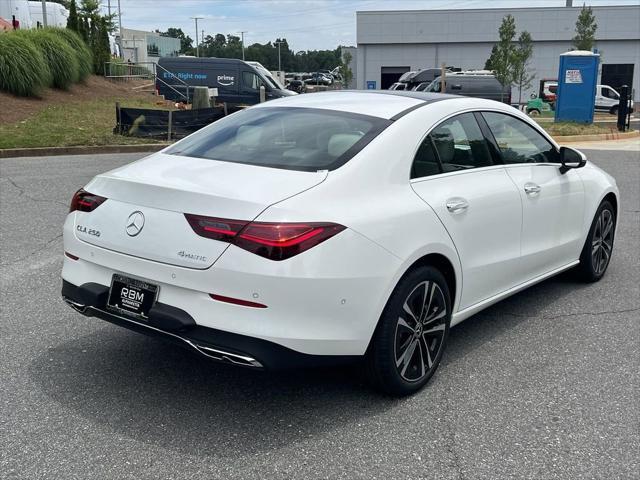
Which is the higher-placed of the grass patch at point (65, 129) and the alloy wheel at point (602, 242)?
the grass patch at point (65, 129)

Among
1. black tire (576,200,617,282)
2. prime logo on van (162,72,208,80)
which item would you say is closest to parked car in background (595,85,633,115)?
prime logo on van (162,72,208,80)

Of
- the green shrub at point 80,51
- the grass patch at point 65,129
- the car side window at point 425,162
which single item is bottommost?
the grass patch at point 65,129

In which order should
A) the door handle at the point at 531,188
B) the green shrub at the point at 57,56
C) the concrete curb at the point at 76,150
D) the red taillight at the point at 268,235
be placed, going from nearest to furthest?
the red taillight at the point at 268,235
the door handle at the point at 531,188
the concrete curb at the point at 76,150
the green shrub at the point at 57,56

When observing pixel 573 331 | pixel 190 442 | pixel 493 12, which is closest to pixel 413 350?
pixel 190 442

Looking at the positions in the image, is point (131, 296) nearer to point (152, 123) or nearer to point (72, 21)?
point (152, 123)

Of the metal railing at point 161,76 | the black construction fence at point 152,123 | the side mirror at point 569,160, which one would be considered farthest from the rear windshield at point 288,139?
the metal railing at point 161,76

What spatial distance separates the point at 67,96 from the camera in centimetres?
2252

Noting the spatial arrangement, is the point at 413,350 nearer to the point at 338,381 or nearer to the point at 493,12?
the point at 338,381

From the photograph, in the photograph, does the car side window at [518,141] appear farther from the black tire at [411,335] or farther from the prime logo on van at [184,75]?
the prime logo on van at [184,75]

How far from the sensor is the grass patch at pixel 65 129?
15.3 metres

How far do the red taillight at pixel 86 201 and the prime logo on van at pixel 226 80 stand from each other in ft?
82.6

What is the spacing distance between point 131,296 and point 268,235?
81cm

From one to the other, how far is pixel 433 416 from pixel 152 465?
1.42m

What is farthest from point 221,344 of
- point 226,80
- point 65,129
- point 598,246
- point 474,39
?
point 474,39
